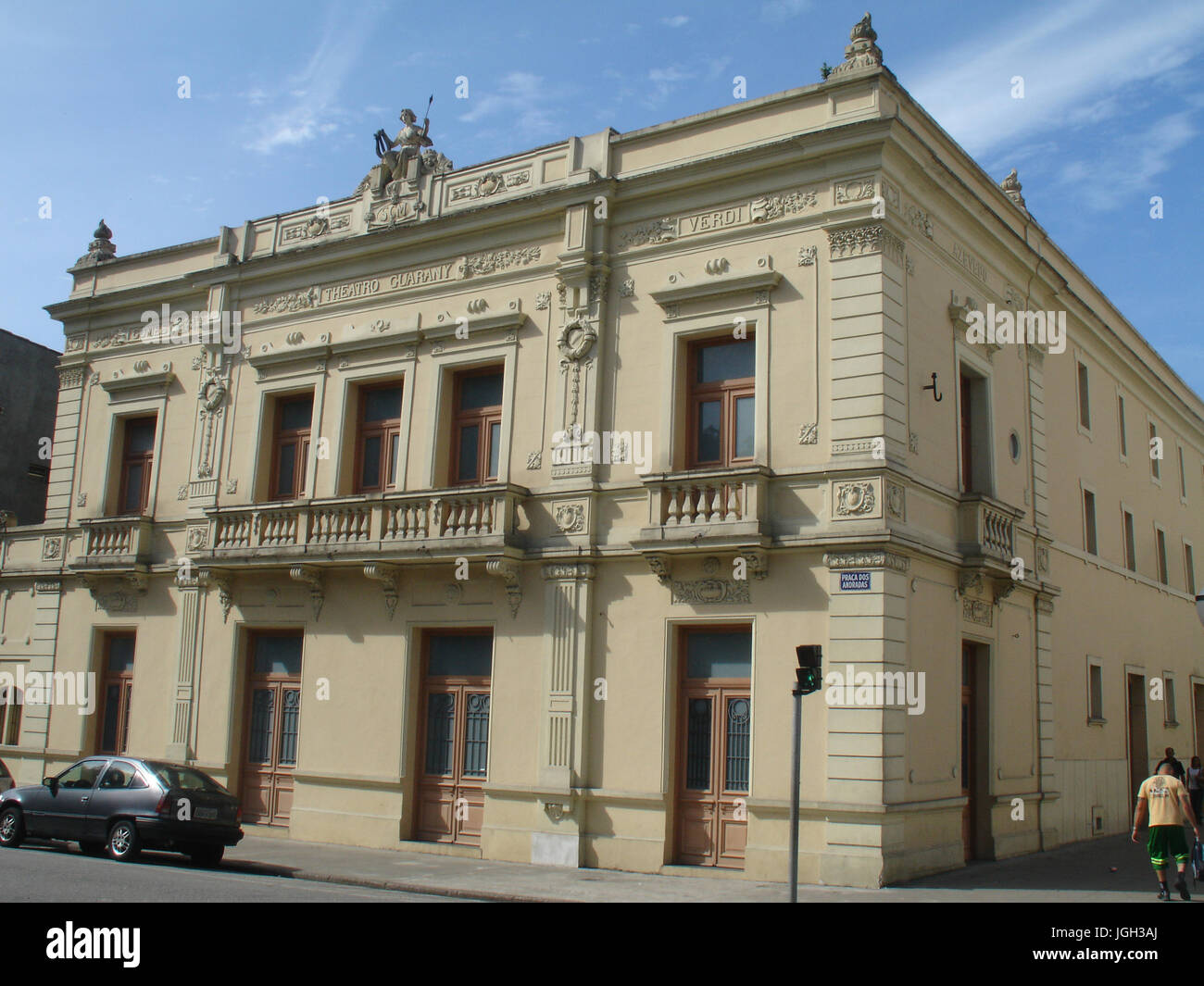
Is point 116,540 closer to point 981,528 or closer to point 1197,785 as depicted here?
point 981,528

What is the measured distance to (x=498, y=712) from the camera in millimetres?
18688

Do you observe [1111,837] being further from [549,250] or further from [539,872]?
[549,250]

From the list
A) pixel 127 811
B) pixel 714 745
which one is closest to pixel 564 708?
pixel 714 745

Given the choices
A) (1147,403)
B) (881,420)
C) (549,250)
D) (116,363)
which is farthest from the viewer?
(1147,403)

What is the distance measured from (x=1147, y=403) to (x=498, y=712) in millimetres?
19926

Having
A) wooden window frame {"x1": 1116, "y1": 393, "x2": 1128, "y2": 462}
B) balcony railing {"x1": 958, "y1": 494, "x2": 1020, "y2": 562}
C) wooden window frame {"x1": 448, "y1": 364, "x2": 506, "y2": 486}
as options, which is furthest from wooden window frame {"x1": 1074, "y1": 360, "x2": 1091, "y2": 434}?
wooden window frame {"x1": 448, "y1": 364, "x2": 506, "y2": 486}

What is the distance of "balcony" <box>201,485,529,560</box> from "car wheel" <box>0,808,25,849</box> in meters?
5.63

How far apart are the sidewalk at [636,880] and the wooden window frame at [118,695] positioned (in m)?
5.65

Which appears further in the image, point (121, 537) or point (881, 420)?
point (121, 537)

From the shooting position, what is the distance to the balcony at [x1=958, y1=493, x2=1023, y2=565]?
18234mm

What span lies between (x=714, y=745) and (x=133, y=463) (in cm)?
1505

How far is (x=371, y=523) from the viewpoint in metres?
19.9
